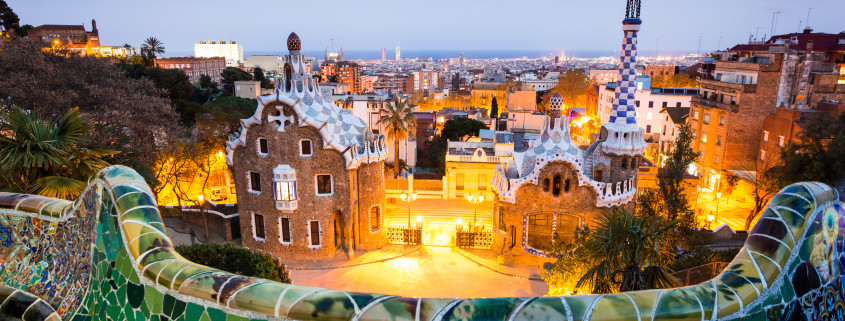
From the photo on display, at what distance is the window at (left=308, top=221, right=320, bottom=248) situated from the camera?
2477cm

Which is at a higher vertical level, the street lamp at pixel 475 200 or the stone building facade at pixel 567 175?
the stone building facade at pixel 567 175

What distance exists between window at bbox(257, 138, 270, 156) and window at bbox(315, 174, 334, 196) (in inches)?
107

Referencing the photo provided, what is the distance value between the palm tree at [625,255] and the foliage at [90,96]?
1830 cm

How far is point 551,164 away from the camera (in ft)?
73.8

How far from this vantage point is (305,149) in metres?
23.8

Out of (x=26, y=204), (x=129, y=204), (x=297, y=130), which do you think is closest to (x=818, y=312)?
(x=129, y=204)

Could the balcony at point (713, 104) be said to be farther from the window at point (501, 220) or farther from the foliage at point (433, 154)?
the window at point (501, 220)

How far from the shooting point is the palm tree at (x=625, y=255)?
11758 millimetres

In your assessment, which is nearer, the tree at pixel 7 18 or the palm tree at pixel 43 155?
the palm tree at pixel 43 155

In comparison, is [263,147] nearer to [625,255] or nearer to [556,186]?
[556,186]

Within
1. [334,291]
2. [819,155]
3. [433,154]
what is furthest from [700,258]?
[433,154]

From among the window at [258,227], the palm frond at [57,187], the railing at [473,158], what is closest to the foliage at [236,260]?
the palm frond at [57,187]

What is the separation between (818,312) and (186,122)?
171 ft

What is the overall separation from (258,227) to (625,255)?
61.7 ft
